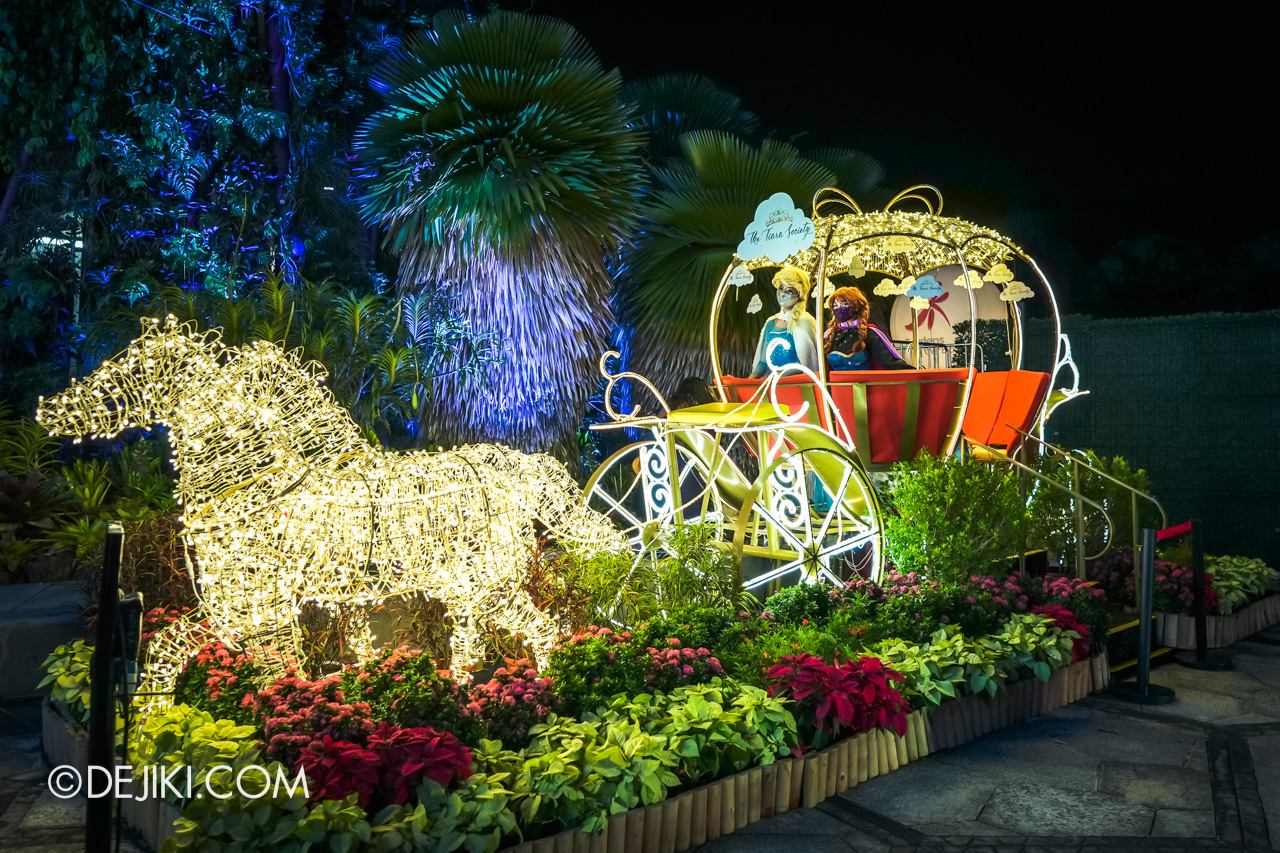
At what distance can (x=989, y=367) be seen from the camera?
9.02 m

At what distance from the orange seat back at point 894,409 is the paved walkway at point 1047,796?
1.83m

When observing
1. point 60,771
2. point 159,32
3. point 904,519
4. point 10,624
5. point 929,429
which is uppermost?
point 159,32

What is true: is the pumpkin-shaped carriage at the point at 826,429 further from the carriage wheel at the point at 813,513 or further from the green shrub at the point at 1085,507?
the green shrub at the point at 1085,507

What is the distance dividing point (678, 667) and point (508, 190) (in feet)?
18.7

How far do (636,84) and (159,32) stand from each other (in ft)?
20.2

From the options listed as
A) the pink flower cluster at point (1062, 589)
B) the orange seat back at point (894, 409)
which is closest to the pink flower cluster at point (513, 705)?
the orange seat back at point (894, 409)

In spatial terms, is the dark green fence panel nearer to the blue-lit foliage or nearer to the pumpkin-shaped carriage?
the pumpkin-shaped carriage

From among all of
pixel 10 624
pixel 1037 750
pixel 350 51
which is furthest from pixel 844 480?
pixel 350 51

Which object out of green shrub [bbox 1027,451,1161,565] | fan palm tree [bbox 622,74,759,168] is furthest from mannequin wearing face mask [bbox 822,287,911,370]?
fan palm tree [bbox 622,74,759,168]

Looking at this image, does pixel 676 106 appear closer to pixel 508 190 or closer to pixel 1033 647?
pixel 508 190

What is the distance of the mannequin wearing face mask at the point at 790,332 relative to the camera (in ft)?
20.0

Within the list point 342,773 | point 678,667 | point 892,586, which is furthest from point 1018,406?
point 342,773

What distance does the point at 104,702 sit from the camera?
243cm

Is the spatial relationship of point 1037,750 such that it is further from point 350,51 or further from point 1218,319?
point 350,51
